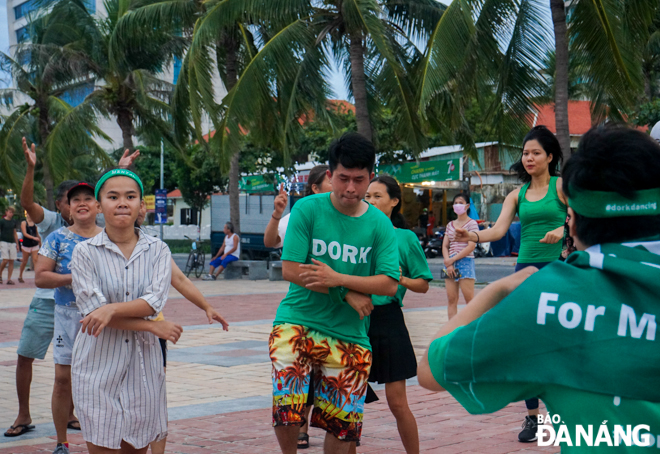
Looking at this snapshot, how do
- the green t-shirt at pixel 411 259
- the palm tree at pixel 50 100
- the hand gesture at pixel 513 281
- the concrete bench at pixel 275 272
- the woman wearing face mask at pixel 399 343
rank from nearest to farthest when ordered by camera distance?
the hand gesture at pixel 513 281
the woman wearing face mask at pixel 399 343
the green t-shirt at pixel 411 259
the concrete bench at pixel 275 272
the palm tree at pixel 50 100

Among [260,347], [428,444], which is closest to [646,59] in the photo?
[260,347]

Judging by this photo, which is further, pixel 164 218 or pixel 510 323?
pixel 164 218

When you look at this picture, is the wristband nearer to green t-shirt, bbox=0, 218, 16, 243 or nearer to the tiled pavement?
the tiled pavement

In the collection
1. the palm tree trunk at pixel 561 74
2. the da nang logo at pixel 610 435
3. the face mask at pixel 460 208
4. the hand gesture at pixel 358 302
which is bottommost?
the da nang logo at pixel 610 435

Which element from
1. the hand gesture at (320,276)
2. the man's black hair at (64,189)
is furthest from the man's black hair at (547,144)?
the man's black hair at (64,189)

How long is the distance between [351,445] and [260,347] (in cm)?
531

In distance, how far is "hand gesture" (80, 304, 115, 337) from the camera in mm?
3248

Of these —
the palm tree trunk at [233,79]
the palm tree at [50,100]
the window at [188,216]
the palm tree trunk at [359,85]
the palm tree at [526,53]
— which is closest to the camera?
the palm tree at [526,53]

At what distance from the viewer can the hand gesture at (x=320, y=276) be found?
349cm

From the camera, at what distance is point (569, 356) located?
1620 mm

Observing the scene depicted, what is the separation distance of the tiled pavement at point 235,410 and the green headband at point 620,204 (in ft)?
11.2

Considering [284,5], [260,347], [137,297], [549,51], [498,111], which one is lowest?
[260,347]

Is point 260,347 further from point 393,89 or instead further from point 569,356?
point 393,89

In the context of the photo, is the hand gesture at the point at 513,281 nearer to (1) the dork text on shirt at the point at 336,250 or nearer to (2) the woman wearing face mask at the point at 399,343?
(1) the dork text on shirt at the point at 336,250
